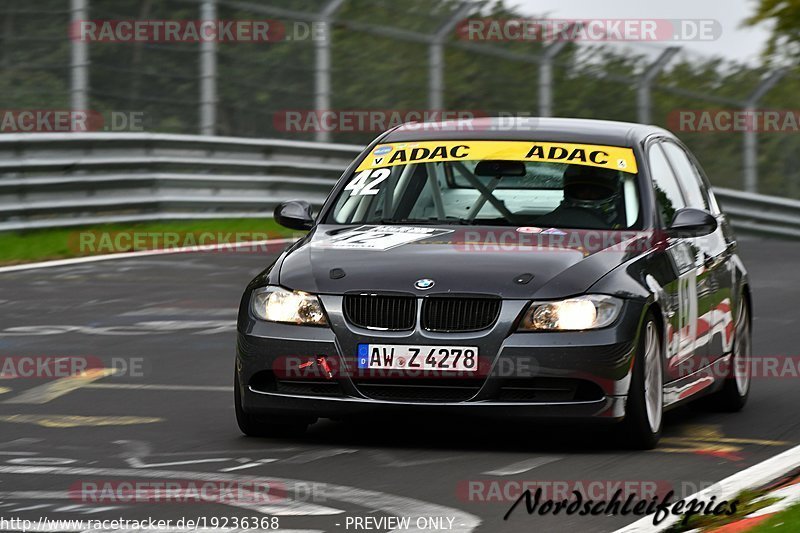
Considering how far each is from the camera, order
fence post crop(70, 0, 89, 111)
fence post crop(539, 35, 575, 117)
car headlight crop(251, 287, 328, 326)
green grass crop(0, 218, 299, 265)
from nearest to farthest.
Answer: car headlight crop(251, 287, 328, 326) → green grass crop(0, 218, 299, 265) → fence post crop(70, 0, 89, 111) → fence post crop(539, 35, 575, 117)

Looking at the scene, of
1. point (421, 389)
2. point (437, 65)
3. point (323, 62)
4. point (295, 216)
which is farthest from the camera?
point (437, 65)

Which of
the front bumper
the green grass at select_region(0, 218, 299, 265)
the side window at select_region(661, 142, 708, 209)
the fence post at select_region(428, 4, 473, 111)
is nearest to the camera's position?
the front bumper

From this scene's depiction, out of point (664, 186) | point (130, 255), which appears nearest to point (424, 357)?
point (664, 186)

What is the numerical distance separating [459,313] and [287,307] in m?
0.80

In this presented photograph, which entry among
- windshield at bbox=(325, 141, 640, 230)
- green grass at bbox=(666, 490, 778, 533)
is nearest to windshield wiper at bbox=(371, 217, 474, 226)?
windshield at bbox=(325, 141, 640, 230)

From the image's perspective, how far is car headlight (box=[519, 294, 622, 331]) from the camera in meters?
7.99

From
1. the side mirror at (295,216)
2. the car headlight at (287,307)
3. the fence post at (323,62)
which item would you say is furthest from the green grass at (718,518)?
the fence post at (323,62)

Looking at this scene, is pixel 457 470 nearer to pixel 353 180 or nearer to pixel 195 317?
pixel 353 180

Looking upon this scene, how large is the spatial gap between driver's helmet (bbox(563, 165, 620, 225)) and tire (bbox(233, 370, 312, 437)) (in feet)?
5.75

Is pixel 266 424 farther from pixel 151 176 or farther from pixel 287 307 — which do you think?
pixel 151 176

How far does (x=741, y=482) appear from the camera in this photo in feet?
23.8

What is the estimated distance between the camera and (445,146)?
9.56 meters

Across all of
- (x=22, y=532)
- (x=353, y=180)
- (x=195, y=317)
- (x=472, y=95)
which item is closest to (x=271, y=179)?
(x=472, y=95)

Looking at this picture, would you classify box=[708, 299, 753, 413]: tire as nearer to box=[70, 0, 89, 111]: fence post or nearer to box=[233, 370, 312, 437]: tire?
box=[233, 370, 312, 437]: tire
